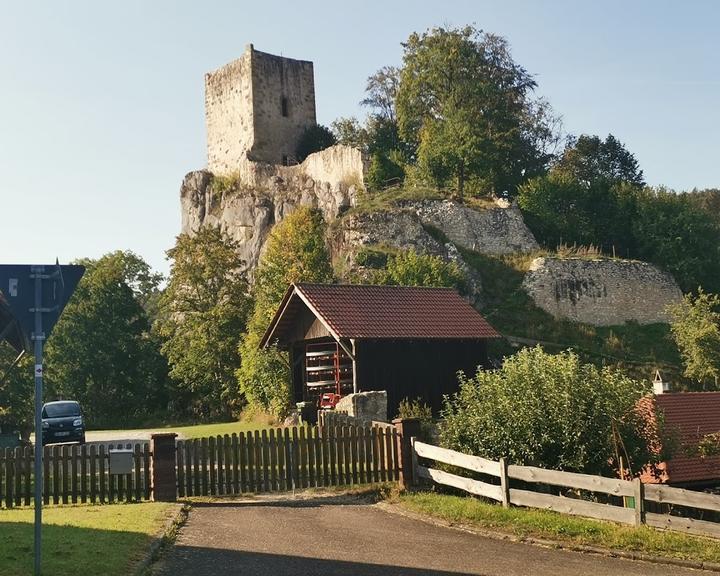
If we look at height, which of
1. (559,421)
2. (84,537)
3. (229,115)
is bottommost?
(84,537)

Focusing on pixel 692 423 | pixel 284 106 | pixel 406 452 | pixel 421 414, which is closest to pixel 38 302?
pixel 406 452

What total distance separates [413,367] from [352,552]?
17.7 meters

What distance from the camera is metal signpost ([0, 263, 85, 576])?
882 cm

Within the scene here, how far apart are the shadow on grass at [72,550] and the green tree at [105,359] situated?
40054 millimetres

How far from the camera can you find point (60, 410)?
31.2 metres

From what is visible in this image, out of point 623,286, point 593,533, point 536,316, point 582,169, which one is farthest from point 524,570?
point 582,169

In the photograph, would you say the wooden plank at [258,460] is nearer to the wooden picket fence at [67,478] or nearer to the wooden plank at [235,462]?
the wooden plank at [235,462]

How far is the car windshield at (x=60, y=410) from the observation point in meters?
30.9

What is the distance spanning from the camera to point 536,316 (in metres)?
46.8

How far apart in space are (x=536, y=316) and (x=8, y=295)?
131 ft

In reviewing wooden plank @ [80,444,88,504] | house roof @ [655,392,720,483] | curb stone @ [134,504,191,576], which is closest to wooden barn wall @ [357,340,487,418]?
house roof @ [655,392,720,483]

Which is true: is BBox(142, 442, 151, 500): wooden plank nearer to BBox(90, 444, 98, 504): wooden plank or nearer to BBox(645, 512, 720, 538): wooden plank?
BBox(90, 444, 98, 504): wooden plank

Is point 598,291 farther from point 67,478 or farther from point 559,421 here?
point 67,478

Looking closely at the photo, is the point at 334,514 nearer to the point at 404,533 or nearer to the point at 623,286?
the point at 404,533
